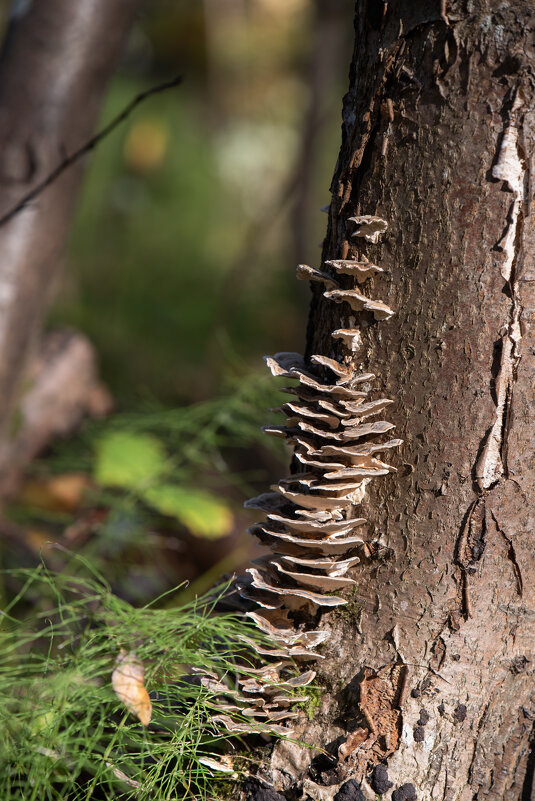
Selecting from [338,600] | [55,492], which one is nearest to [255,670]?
[338,600]

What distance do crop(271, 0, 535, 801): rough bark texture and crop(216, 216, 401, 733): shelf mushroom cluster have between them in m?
0.04

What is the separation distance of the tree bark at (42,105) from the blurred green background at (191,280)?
0.99 metres

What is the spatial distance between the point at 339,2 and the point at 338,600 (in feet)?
20.0

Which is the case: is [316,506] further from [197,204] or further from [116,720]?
[197,204]

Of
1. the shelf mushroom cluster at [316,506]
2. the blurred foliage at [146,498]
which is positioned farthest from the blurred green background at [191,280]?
the shelf mushroom cluster at [316,506]

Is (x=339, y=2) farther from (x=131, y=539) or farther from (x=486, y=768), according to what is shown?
(x=486, y=768)

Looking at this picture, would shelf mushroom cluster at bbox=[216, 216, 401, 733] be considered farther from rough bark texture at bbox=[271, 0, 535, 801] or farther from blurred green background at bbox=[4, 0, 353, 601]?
blurred green background at bbox=[4, 0, 353, 601]

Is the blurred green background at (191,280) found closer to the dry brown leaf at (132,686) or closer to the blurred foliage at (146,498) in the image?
the blurred foliage at (146,498)

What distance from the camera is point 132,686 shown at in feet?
4.35

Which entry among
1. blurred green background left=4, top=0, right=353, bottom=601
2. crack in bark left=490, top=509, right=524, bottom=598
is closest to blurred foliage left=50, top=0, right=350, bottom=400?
blurred green background left=4, top=0, right=353, bottom=601

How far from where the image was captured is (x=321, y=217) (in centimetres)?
1161

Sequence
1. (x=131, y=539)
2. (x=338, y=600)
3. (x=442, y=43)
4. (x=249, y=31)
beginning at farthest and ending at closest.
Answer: (x=249, y=31) → (x=131, y=539) → (x=338, y=600) → (x=442, y=43)

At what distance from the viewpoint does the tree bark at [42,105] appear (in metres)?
2.82

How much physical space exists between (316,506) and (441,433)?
280mm
